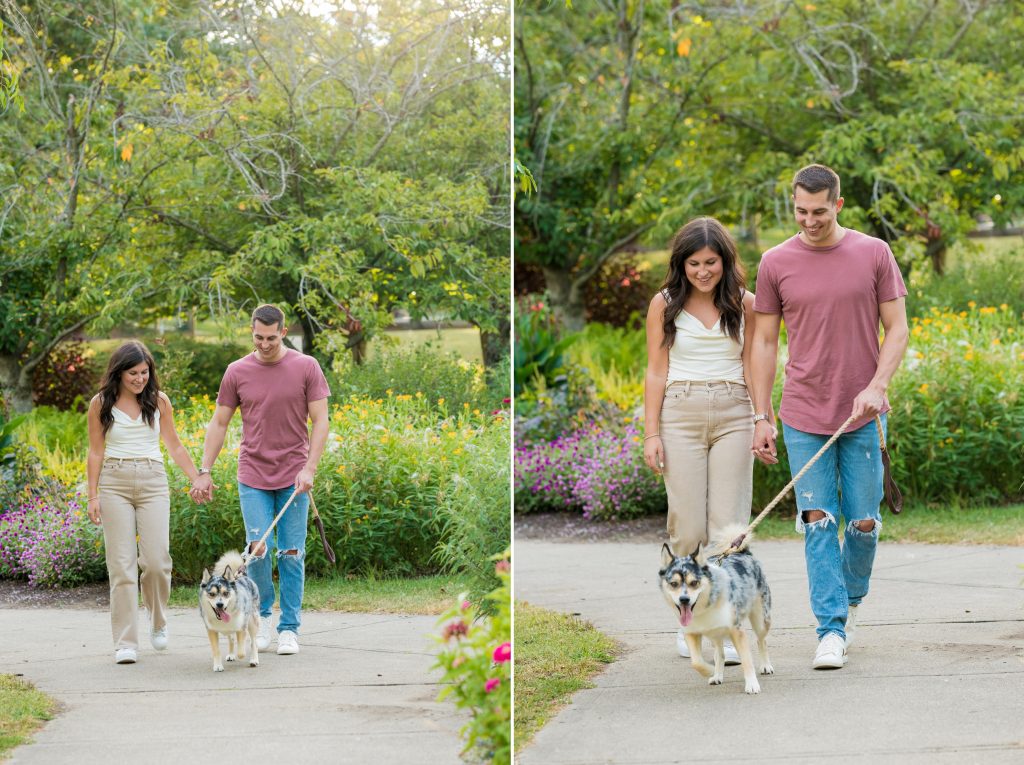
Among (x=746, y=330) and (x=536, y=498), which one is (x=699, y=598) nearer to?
(x=746, y=330)

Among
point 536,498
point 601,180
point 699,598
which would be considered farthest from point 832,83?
point 699,598

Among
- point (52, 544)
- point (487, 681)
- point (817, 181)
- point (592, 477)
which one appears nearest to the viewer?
point (487, 681)

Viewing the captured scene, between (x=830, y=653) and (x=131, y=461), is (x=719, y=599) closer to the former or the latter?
(x=830, y=653)

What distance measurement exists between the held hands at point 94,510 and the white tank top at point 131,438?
16 cm

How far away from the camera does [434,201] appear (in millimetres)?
4613

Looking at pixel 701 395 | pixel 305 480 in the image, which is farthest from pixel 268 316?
pixel 701 395

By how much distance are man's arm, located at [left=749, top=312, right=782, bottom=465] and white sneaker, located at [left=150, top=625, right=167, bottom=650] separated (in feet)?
6.41

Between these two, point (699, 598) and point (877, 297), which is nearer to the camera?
point (699, 598)

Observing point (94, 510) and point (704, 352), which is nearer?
point (704, 352)

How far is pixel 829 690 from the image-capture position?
3.74m

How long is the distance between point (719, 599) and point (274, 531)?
5.79ft

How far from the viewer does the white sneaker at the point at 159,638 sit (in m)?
3.87

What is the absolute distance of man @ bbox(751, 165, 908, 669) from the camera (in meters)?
3.98

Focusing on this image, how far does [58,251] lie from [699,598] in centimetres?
380
